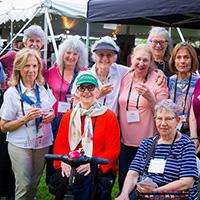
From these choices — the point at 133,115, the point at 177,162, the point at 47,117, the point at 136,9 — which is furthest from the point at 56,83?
the point at 177,162

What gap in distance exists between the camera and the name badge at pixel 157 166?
318 cm

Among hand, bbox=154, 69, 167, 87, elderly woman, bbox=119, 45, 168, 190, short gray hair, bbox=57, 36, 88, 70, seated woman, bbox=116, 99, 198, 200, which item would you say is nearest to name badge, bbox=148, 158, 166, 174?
seated woman, bbox=116, 99, 198, 200

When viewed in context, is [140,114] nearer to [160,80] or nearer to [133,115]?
[133,115]

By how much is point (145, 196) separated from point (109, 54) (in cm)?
139

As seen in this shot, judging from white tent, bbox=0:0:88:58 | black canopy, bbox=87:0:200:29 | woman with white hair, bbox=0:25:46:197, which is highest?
white tent, bbox=0:0:88:58

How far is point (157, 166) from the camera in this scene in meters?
3.20

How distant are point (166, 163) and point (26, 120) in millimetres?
1230

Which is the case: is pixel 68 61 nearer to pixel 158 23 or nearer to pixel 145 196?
pixel 145 196

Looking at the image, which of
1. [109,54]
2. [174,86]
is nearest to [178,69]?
[174,86]

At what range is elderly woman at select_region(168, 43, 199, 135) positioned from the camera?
384 centimetres

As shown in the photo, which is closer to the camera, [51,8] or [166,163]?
[166,163]

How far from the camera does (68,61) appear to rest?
4137mm

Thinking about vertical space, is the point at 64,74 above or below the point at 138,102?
above

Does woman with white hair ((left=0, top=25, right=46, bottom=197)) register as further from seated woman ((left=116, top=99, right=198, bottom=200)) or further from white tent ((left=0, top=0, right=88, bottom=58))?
white tent ((left=0, top=0, right=88, bottom=58))
